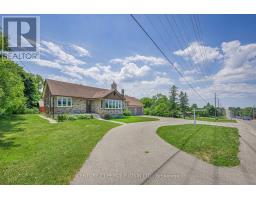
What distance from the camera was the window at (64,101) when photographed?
17250 millimetres

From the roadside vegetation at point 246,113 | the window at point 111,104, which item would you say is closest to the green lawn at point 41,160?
the window at point 111,104

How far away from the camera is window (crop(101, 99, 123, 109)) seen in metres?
20.6

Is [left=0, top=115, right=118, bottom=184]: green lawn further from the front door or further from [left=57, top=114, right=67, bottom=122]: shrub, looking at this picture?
the front door

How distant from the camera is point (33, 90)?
2823 cm

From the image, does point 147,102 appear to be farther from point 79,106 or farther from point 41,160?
point 41,160

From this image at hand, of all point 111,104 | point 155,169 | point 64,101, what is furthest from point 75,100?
point 155,169

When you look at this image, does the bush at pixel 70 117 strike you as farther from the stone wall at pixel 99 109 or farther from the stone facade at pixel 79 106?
the stone wall at pixel 99 109

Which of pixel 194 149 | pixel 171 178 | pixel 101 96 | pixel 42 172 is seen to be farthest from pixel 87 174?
pixel 101 96

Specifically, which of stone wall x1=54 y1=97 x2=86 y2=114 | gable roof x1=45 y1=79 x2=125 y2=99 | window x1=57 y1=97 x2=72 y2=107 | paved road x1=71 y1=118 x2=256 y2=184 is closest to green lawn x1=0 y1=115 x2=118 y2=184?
paved road x1=71 y1=118 x2=256 y2=184

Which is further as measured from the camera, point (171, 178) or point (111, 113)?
point (111, 113)

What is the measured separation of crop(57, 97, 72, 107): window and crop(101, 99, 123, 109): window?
425 centimetres
